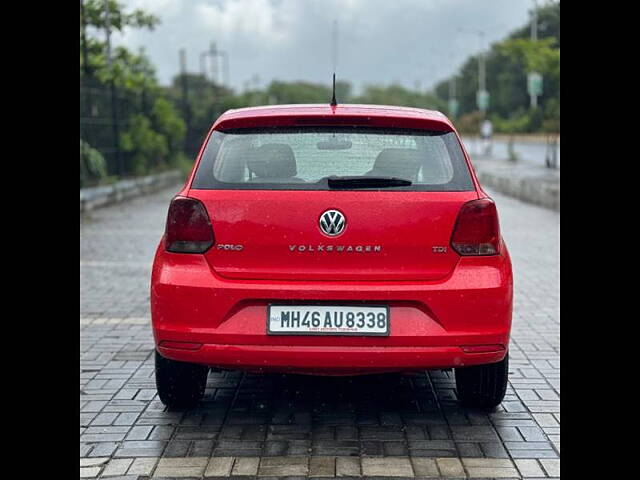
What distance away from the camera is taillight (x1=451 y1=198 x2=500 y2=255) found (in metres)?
4.71

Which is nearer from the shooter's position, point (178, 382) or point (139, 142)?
point (178, 382)

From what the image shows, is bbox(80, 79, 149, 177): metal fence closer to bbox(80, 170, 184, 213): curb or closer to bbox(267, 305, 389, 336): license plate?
bbox(80, 170, 184, 213): curb

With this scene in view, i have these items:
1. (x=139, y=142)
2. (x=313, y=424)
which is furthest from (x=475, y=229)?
(x=139, y=142)

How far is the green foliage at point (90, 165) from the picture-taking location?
1927 centimetres

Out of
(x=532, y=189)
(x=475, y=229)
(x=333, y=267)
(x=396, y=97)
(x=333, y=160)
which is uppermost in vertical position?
(x=396, y=97)

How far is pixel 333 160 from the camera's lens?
4.84 meters

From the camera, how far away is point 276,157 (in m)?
4.86

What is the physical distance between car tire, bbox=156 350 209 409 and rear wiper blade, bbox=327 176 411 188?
1.24m

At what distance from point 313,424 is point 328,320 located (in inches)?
27.6

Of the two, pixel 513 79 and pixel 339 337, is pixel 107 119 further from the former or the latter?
Answer: pixel 513 79

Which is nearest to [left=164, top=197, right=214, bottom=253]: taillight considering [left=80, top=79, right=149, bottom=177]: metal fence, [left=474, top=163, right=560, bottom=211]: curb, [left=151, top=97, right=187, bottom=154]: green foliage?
[left=474, top=163, right=560, bottom=211]: curb
